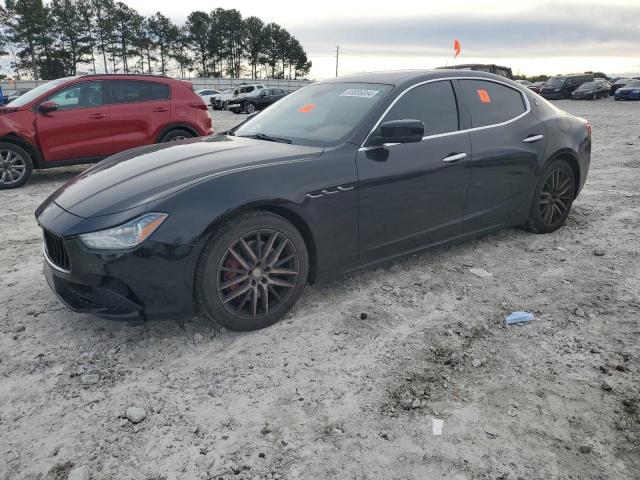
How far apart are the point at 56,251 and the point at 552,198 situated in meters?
4.34

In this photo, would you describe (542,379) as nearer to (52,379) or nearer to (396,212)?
(396,212)

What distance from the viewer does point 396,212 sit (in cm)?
365

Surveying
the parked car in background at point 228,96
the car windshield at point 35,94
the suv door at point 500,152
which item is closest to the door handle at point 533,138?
the suv door at point 500,152

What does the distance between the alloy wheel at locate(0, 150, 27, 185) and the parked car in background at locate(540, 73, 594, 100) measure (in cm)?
3418

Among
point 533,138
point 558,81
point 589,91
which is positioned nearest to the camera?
point 533,138

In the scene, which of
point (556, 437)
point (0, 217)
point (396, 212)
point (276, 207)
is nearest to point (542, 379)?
point (556, 437)

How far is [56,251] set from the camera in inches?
119

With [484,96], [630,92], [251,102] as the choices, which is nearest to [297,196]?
[484,96]

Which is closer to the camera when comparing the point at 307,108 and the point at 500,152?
the point at 307,108

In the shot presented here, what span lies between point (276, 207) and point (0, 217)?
4488mm

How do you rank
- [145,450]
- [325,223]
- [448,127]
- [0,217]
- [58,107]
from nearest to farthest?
[145,450]
[325,223]
[448,127]
[0,217]
[58,107]

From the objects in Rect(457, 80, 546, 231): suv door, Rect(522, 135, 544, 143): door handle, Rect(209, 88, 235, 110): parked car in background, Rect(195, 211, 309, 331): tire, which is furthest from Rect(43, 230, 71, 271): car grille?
Rect(209, 88, 235, 110): parked car in background

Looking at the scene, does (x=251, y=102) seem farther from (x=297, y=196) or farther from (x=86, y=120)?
(x=297, y=196)

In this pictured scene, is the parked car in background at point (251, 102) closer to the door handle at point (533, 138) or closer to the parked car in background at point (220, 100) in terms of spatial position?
the parked car in background at point (220, 100)
